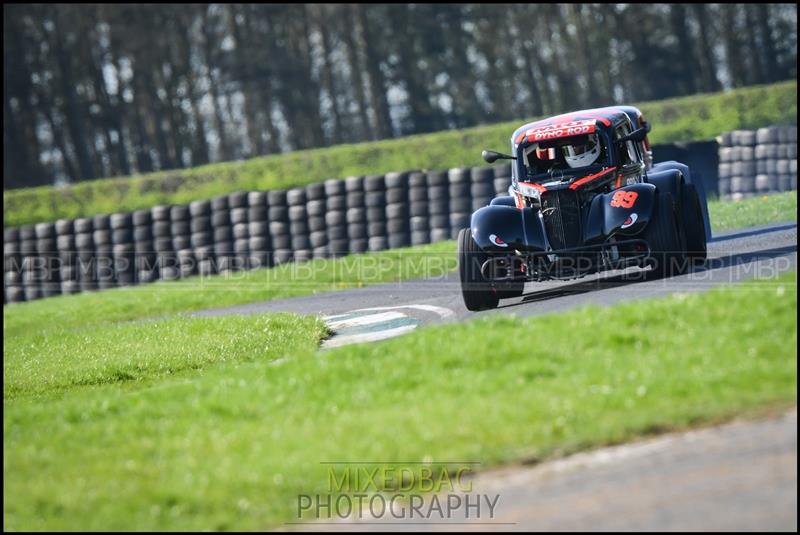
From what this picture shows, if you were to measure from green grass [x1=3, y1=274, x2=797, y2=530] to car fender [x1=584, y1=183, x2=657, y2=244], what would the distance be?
242 centimetres

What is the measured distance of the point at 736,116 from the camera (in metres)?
30.4

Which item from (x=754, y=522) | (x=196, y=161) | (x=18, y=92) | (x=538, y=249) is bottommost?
(x=754, y=522)

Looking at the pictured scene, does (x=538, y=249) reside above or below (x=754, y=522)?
above

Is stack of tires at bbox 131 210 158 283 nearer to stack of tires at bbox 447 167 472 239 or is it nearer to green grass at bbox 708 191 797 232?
stack of tires at bbox 447 167 472 239

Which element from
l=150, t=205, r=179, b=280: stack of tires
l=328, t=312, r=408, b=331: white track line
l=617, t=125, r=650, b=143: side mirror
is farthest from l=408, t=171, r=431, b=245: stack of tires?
l=617, t=125, r=650, b=143: side mirror

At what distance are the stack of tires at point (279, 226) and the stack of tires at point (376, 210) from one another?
1.83 m

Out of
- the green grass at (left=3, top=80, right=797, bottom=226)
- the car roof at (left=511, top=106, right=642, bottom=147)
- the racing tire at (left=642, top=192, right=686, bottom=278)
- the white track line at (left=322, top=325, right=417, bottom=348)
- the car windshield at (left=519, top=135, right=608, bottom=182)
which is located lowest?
the white track line at (left=322, top=325, right=417, bottom=348)

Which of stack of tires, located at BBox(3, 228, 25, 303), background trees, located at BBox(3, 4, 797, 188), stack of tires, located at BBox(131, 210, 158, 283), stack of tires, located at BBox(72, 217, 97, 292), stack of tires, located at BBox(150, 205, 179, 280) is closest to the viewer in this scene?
stack of tires, located at BBox(150, 205, 179, 280)

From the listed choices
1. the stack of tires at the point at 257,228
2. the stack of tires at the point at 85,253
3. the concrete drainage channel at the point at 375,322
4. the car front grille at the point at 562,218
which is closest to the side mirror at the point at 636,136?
the car front grille at the point at 562,218

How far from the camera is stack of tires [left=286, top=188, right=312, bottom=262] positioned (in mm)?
24375

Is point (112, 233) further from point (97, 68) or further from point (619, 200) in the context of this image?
point (97, 68)

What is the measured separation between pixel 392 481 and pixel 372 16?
52968mm

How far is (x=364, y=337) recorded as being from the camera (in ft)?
40.4

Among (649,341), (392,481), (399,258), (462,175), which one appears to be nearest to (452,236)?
(462,175)
